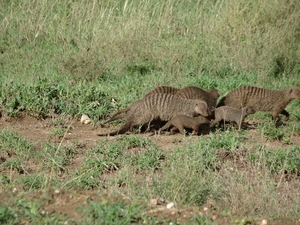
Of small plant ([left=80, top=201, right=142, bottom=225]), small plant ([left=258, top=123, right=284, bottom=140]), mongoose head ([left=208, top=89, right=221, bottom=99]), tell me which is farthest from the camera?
mongoose head ([left=208, top=89, right=221, bottom=99])

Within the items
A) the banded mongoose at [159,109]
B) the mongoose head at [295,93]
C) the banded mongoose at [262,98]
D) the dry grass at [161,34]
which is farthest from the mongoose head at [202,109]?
the dry grass at [161,34]

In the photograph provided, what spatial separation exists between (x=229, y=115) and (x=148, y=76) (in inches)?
64.1

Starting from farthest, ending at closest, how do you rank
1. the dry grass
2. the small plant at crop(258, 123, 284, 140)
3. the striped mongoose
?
the dry grass < the striped mongoose < the small plant at crop(258, 123, 284, 140)

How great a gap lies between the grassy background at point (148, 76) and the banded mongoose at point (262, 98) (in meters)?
0.17

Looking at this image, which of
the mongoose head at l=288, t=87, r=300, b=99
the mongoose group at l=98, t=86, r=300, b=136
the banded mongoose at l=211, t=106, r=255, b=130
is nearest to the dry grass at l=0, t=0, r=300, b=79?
the mongoose head at l=288, t=87, r=300, b=99

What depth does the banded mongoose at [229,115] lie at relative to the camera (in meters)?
6.75

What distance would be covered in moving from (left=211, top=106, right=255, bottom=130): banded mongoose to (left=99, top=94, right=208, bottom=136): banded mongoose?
19 cm

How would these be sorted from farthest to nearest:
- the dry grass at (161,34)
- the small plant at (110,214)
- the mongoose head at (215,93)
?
the dry grass at (161,34) → the mongoose head at (215,93) → the small plant at (110,214)

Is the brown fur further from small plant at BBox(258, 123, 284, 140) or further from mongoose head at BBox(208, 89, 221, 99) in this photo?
small plant at BBox(258, 123, 284, 140)

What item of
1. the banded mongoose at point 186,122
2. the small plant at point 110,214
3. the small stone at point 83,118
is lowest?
the small stone at point 83,118

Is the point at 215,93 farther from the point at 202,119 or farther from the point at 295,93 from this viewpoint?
the point at 295,93

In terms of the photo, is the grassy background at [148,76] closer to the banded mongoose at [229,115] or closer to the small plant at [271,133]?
the small plant at [271,133]

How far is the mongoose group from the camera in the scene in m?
6.56

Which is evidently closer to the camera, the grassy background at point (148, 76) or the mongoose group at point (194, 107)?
the grassy background at point (148, 76)
